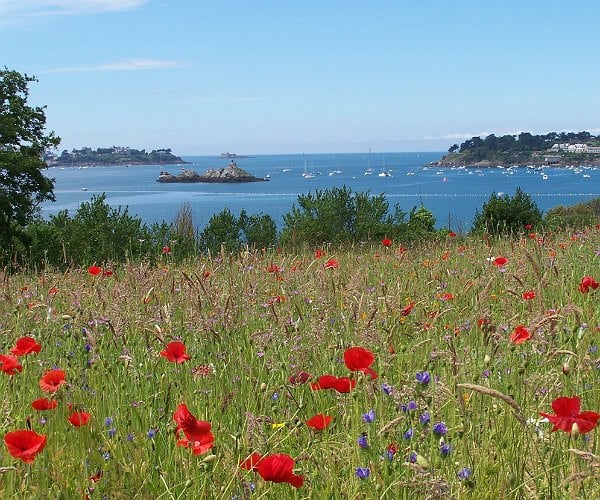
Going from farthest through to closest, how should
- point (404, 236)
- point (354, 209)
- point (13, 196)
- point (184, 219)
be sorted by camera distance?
point (13, 196) < point (184, 219) < point (354, 209) < point (404, 236)

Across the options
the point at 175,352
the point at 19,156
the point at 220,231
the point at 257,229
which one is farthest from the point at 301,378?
the point at 19,156

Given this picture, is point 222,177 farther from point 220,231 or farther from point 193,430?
point 193,430

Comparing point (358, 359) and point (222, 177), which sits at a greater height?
point (358, 359)

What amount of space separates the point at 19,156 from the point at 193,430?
26.0 meters

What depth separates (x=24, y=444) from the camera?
5.58 ft

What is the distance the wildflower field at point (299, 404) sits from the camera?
1.86 meters

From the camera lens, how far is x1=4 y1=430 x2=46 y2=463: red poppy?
1.66 m

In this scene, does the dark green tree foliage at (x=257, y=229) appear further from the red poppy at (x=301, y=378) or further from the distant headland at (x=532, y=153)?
the distant headland at (x=532, y=153)

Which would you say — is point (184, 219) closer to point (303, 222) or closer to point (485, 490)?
point (303, 222)

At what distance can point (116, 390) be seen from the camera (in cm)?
275

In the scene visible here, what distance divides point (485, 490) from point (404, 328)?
1.70 meters

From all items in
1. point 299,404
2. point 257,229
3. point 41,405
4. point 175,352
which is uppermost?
point 175,352

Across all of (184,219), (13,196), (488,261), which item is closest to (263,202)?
(13,196)

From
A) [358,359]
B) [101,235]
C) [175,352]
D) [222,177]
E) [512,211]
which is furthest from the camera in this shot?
[222,177]
